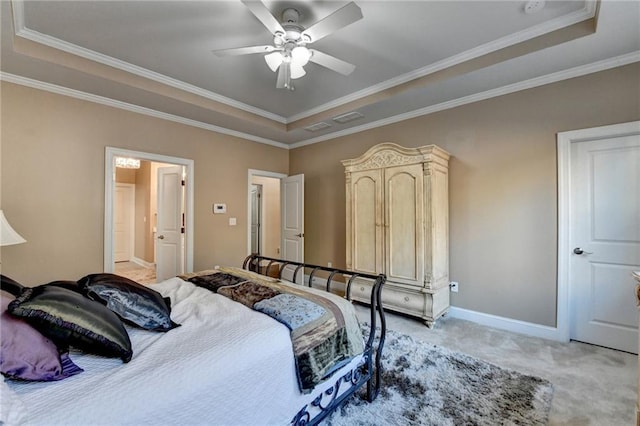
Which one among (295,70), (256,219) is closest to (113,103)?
(295,70)

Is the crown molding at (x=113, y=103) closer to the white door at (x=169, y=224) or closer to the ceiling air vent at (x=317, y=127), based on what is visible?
the white door at (x=169, y=224)

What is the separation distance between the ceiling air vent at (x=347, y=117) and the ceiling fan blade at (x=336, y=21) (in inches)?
71.5

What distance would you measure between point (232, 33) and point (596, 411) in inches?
154

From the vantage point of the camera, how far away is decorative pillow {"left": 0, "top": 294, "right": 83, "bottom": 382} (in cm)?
91

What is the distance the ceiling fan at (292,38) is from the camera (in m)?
1.76

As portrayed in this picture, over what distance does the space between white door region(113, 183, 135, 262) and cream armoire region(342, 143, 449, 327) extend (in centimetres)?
630

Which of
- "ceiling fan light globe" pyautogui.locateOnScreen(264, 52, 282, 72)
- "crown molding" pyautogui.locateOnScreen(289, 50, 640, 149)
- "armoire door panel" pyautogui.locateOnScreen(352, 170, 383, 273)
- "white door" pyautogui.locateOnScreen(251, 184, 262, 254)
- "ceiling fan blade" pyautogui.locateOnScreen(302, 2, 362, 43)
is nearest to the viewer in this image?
"ceiling fan blade" pyautogui.locateOnScreen(302, 2, 362, 43)

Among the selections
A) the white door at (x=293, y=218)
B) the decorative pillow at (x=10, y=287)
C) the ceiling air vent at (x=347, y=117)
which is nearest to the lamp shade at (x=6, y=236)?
the decorative pillow at (x=10, y=287)

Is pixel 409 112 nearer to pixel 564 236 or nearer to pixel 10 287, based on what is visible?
pixel 564 236

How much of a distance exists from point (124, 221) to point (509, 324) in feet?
27.3

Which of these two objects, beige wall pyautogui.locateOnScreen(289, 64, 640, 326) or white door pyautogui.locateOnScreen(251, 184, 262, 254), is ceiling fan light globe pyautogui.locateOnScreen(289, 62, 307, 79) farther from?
white door pyautogui.locateOnScreen(251, 184, 262, 254)

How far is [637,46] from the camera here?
2311 mm

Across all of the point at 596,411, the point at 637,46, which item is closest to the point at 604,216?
the point at 637,46

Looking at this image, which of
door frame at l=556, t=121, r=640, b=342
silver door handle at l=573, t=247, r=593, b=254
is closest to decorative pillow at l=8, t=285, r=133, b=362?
door frame at l=556, t=121, r=640, b=342
